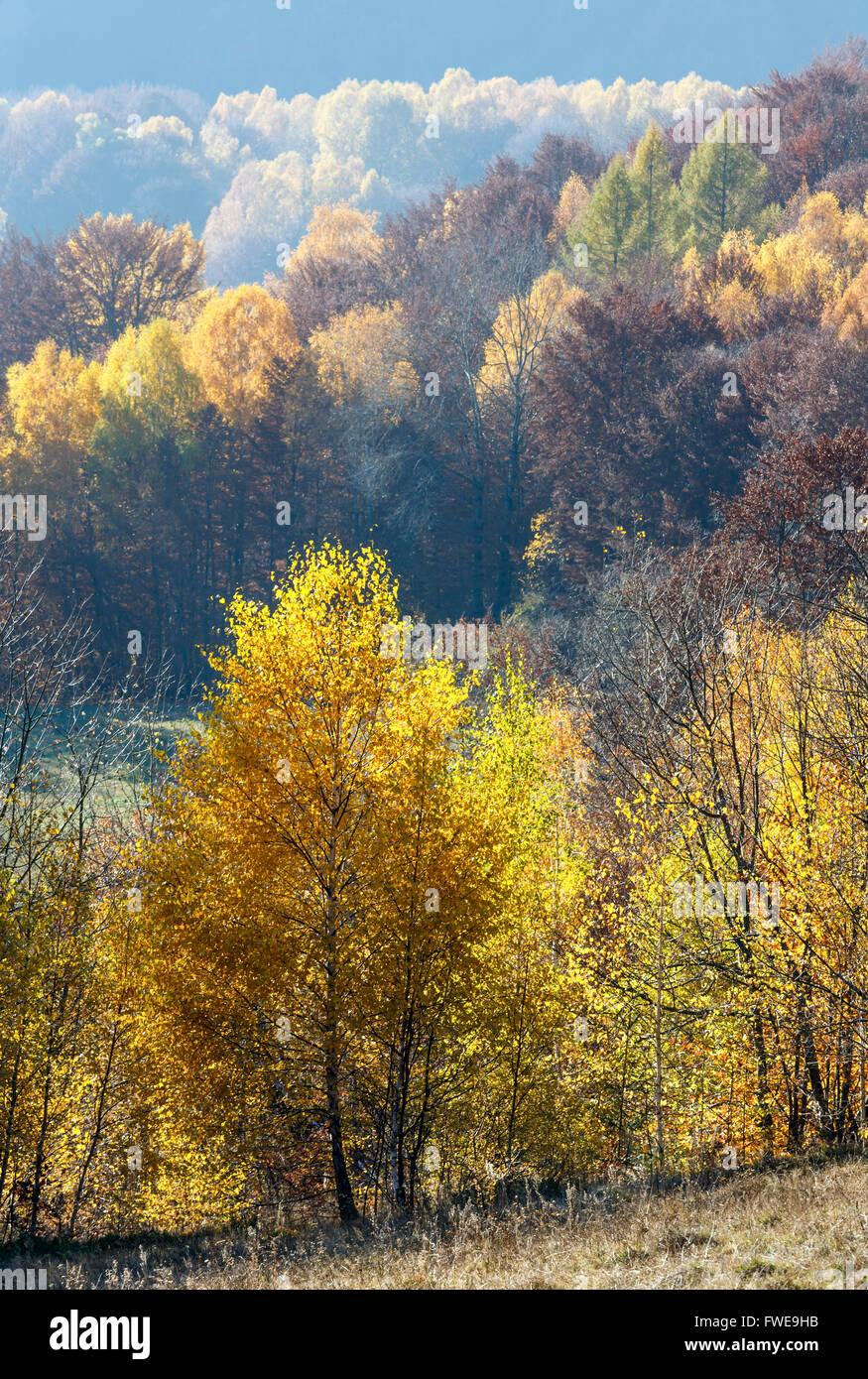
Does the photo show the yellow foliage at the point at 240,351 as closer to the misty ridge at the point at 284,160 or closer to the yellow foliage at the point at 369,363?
the yellow foliage at the point at 369,363

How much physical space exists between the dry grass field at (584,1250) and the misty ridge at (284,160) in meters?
166

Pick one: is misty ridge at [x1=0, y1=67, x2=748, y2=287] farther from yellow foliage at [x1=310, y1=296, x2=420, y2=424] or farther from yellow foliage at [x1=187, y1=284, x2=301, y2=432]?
yellow foliage at [x1=310, y1=296, x2=420, y2=424]

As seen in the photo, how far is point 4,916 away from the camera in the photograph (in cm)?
1324

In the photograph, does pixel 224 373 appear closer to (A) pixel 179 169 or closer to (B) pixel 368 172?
(B) pixel 368 172

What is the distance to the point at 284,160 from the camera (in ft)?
625

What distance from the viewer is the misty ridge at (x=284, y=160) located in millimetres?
167500

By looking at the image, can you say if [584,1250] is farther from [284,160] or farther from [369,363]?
[284,160]

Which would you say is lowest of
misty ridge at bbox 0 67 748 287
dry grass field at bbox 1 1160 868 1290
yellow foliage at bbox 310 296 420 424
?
dry grass field at bbox 1 1160 868 1290

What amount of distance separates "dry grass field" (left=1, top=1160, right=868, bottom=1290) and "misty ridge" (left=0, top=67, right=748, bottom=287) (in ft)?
546

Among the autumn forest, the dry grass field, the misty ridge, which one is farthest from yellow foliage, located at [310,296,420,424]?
the misty ridge

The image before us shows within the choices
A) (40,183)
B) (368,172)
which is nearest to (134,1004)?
(368,172)

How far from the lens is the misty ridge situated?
167500 mm

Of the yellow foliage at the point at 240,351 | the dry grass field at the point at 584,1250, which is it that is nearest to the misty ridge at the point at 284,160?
the yellow foliage at the point at 240,351

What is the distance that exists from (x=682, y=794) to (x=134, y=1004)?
9.37 metres
